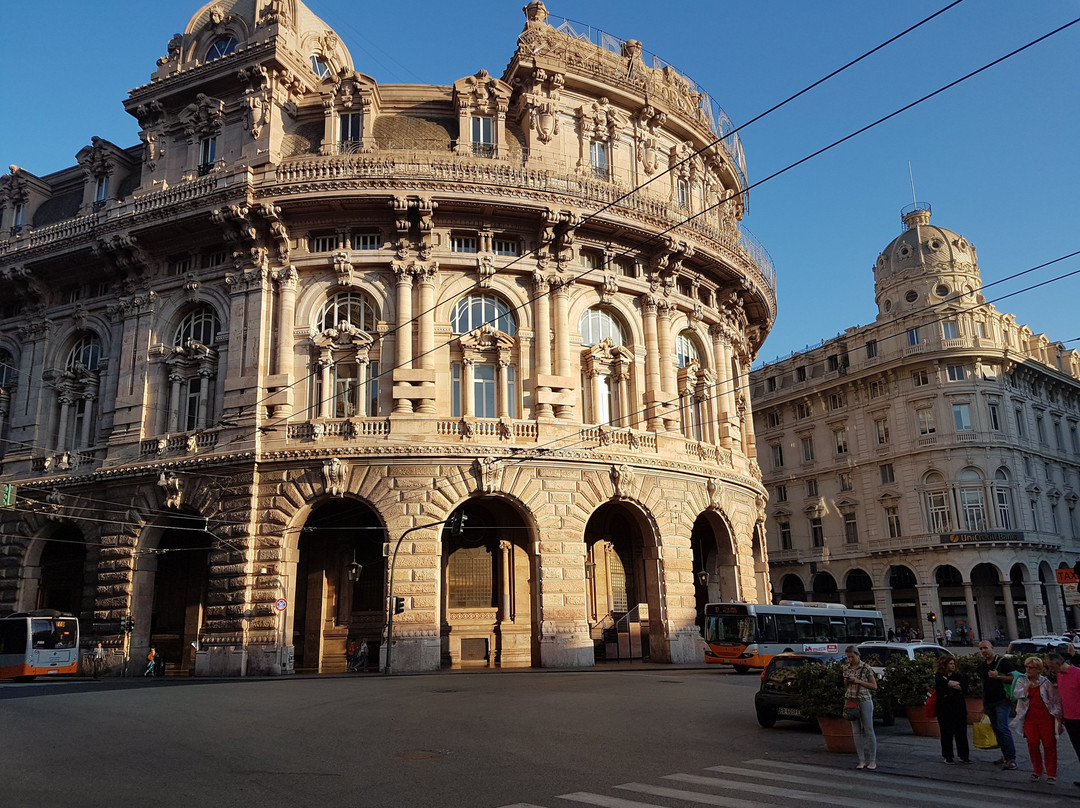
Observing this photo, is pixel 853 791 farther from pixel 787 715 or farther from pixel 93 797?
pixel 93 797

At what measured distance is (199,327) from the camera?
115ft

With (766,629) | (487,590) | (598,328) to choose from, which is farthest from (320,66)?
(766,629)

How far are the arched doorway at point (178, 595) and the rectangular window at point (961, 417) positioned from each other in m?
46.8

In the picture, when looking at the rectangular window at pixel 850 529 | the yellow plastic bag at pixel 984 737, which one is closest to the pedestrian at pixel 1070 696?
the yellow plastic bag at pixel 984 737

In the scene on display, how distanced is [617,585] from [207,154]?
25309 mm

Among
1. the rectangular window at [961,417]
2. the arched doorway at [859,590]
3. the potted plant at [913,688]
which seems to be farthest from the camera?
the arched doorway at [859,590]

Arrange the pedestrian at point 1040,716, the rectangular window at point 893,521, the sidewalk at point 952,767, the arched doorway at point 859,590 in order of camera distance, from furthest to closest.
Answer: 1. the arched doorway at point 859,590
2. the rectangular window at point 893,521
3. the pedestrian at point 1040,716
4. the sidewalk at point 952,767

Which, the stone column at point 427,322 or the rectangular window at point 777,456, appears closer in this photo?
the stone column at point 427,322

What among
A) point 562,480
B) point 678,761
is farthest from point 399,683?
point 678,761

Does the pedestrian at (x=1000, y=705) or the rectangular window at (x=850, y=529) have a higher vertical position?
the rectangular window at (x=850, y=529)

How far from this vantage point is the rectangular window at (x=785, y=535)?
65250mm

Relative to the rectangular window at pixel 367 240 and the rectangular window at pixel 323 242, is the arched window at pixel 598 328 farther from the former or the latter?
the rectangular window at pixel 323 242

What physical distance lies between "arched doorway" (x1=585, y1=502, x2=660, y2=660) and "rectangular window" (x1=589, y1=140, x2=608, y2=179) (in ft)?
46.8

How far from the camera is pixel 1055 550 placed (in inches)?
2232
